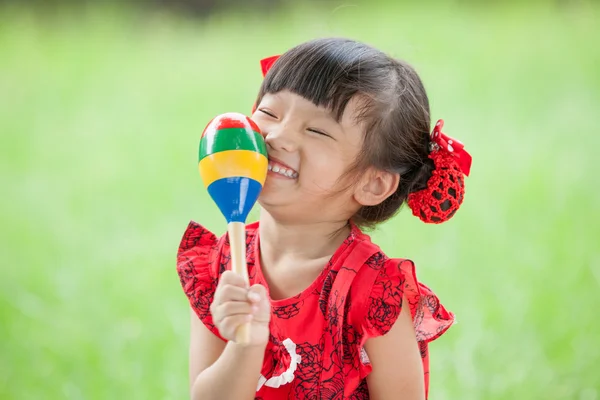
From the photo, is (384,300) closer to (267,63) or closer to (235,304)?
(235,304)

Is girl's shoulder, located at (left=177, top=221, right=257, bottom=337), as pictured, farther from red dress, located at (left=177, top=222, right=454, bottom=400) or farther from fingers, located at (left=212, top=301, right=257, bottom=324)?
fingers, located at (left=212, top=301, right=257, bottom=324)

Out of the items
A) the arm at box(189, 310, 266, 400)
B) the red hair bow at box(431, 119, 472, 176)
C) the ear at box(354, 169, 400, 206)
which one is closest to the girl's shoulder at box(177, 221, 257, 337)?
the arm at box(189, 310, 266, 400)

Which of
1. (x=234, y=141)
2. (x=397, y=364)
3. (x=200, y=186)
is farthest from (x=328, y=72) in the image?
(x=200, y=186)

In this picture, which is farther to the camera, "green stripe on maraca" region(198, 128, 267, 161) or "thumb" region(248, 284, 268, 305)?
"green stripe on maraca" region(198, 128, 267, 161)

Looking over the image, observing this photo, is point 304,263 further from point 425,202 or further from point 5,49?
point 5,49

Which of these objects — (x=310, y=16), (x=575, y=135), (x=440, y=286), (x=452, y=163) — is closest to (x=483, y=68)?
(x=575, y=135)

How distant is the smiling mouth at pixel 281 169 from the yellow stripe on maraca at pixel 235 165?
40 mm

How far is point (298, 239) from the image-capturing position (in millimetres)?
1229

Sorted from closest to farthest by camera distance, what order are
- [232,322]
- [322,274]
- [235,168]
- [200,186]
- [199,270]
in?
[232,322]
[235,168]
[322,274]
[199,270]
[200,186]

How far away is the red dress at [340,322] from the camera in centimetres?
117

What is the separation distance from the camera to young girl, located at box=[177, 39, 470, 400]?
1.14 meters

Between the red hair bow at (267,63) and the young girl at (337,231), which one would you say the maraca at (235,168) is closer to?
the young girl at (337,231)

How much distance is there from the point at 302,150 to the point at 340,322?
0.83 ft

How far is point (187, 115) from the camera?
103 inches
